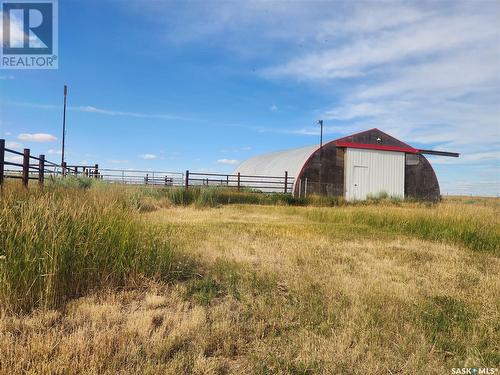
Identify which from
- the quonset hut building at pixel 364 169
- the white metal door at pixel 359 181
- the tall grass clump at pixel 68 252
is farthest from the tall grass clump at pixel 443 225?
the white metal door at pixel 359 181

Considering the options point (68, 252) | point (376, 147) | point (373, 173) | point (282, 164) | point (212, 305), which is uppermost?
point (376, 147)

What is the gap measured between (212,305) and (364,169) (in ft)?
81.1

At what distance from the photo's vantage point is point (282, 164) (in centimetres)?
2962

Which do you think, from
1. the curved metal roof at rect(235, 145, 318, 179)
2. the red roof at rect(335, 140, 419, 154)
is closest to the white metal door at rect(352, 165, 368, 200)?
the red roof at rect(335, 140, 419, 154)

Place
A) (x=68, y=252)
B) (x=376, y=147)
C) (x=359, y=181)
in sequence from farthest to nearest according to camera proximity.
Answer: (x=376, y=147), (x=359, y=181), (x=68, y=252)

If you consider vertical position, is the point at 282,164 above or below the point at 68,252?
above

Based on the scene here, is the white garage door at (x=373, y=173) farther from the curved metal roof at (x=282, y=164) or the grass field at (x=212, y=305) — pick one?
the grass field at (x=212, y=305)

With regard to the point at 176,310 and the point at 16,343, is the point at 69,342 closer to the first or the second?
the point at 16,343

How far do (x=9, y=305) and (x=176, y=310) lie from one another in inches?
63.0

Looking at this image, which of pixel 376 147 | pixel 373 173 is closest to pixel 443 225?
pixel 373 173

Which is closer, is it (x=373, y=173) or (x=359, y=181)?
(x=359, y=181)

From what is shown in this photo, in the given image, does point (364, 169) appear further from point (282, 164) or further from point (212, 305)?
point (212, 305)

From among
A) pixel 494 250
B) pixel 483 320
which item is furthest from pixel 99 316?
A: pixel 494 250

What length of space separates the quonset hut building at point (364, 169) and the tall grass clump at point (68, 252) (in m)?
21.3
